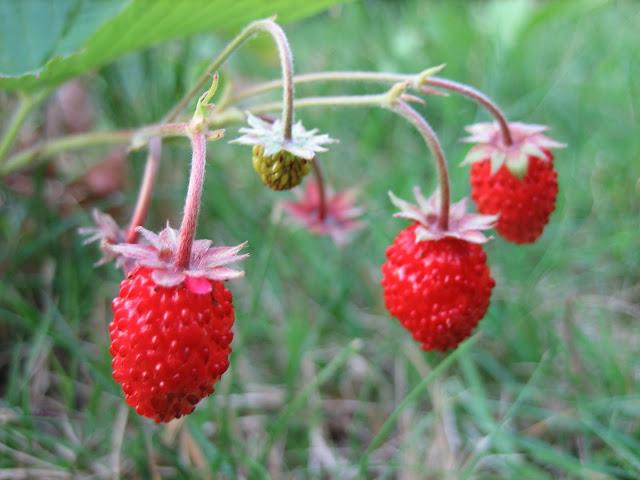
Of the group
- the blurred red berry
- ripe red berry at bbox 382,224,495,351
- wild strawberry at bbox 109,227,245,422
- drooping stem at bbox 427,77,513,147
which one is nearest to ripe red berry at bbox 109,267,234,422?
wild strawberry at bbox 109,227,245,422

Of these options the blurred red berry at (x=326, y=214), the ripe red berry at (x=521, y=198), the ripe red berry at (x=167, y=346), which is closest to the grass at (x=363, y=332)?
the blurred red berry at (x=326, y=214)

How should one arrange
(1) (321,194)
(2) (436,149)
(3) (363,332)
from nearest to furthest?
(2) (436,149) < (1) (321,194) < (3) (363,332)

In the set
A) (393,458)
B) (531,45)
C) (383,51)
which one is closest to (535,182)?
(393,458)

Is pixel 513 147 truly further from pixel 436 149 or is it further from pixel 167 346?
pixel 167 346

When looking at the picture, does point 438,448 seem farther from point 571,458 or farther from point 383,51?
point 383,51

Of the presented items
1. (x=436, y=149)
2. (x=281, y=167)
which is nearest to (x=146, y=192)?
(x=281, y=167)

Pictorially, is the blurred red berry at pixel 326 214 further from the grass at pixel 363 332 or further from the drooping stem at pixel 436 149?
the drooping stem at pixel 436 149
